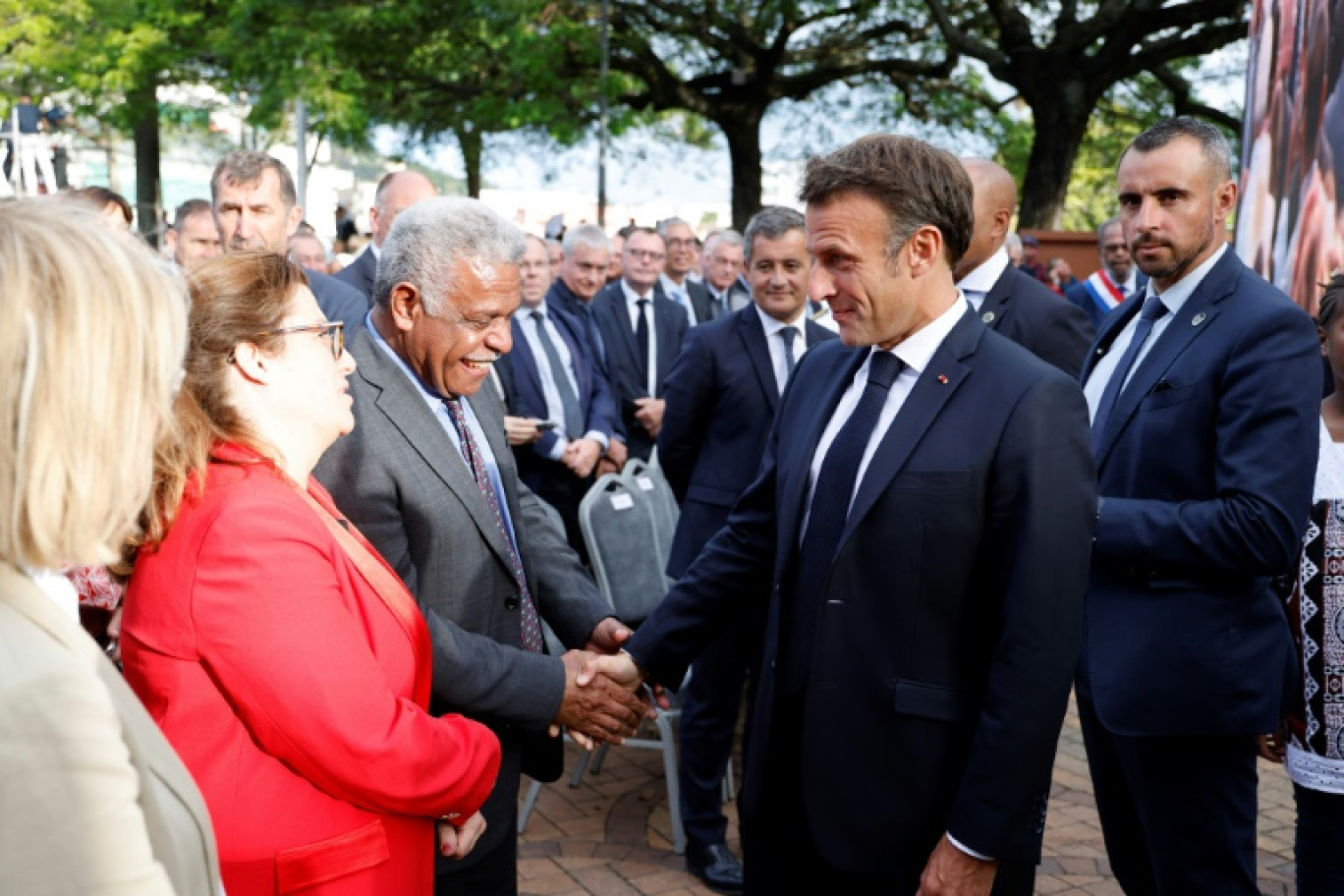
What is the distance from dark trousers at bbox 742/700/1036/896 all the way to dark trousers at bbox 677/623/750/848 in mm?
1745

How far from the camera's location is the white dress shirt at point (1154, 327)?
3166 millimetres

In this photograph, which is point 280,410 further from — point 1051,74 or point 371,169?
point 371,169

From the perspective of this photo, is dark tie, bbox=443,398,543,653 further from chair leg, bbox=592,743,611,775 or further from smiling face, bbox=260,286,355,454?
chair leg, bbox=592,743,611,775

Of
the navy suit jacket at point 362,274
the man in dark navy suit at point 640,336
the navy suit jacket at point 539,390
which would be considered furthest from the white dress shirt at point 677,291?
the navy suit jacket at point 362,274

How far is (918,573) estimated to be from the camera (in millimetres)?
2355

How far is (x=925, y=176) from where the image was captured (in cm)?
245

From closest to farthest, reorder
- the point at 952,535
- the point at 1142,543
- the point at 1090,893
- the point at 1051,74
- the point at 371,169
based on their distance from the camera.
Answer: the point at 952,535 < the point at 1142,543 < the point at 1090,893 < the point at 1051,74 < the point at 371,169

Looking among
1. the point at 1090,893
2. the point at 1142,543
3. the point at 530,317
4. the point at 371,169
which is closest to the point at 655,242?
the point at 530,317

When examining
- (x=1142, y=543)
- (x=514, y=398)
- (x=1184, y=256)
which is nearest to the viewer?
(x=1142, y=543)

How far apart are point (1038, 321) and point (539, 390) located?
9.86 feet

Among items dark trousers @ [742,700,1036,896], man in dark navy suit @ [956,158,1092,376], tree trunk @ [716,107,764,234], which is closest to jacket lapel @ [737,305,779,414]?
man in dark navy suit @ [956,158,1092,376]

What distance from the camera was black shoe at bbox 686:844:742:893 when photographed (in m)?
4.31

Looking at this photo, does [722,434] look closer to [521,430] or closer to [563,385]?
[521,430]

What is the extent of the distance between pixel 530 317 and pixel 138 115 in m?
18.2
